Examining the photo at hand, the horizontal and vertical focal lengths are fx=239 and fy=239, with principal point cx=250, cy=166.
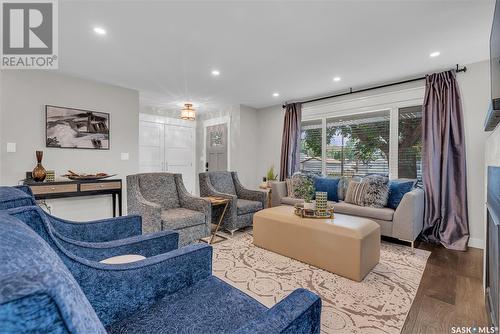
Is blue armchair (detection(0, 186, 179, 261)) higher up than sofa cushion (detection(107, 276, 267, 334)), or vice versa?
blue armchair (detection(0, 186, 179, 261))

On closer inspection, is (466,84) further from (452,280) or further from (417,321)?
(417,321)

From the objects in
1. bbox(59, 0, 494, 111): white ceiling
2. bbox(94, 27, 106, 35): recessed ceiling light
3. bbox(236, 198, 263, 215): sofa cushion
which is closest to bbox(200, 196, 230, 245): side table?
bbox(236, 198, 263, 215): sofa cushion

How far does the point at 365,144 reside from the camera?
4109mm

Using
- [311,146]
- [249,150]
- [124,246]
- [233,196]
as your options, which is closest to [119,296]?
[124,246]

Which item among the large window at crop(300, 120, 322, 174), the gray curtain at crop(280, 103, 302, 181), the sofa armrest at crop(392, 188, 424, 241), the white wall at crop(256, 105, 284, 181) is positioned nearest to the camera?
the sofa armrest at crop(392, 188, 424, 241)

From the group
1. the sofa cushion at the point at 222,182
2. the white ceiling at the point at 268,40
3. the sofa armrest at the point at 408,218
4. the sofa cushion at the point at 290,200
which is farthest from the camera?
the sofa cushion at the point at 290,200

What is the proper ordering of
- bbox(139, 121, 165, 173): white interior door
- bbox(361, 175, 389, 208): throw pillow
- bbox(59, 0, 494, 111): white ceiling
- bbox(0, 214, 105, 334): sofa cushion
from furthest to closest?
bbox(139, 121, 165, 173): white interior door < bbox(361, 175, 389, 208): throw pillow < bbox(59, 0, 494, 111): white ceiling < bbox(0, 214, 105, 334): sofa cushion

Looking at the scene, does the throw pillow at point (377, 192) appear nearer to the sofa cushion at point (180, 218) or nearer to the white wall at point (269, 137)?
the white wall at point (269, 137)

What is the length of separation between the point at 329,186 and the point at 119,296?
350 centimetres

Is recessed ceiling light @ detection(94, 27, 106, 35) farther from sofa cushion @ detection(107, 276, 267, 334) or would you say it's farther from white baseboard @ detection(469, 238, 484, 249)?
white baseboard @ detection(469, 238, 484, 249)

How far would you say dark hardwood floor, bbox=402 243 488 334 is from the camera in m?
1.60

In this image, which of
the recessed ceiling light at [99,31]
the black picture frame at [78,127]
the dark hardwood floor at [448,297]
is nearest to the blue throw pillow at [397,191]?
the dark hardwood floor at [448,297]

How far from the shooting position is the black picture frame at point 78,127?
3.45 metres

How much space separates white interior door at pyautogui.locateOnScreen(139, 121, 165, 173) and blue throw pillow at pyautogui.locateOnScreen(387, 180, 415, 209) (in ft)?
15.8
